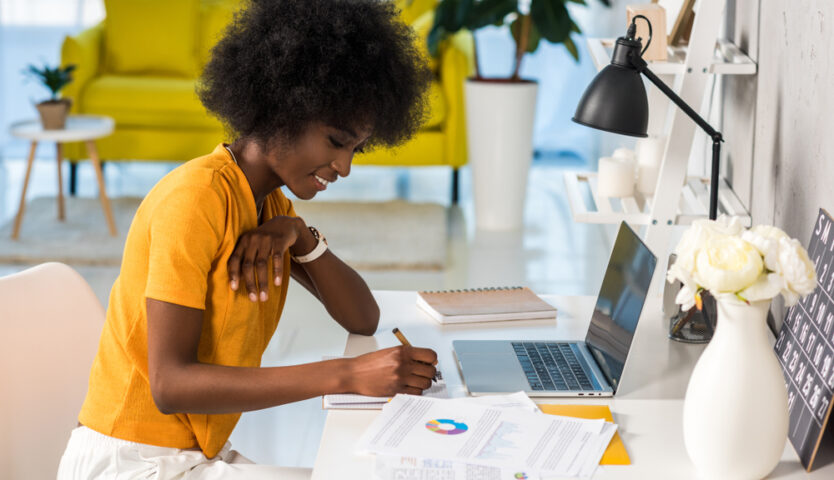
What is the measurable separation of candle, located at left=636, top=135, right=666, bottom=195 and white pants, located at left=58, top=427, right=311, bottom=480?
1.05m

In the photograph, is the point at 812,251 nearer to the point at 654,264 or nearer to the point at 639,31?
the point at 654,264

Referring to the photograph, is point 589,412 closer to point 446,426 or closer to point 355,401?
point 446,426

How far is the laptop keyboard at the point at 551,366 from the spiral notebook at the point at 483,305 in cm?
13

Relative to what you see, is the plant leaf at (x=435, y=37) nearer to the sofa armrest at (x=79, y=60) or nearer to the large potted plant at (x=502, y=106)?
the large potted plant at (x=502, y=106)

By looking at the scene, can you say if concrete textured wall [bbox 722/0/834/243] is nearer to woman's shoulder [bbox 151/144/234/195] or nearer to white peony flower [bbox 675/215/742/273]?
white peony flower [bbox 675/215/742/273]

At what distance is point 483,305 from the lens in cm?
169

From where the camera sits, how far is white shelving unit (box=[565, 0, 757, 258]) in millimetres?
1725

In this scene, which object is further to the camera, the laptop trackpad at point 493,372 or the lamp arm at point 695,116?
the lamp arm at point 695,116

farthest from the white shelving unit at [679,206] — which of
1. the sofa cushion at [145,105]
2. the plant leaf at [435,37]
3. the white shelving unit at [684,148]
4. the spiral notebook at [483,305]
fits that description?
the sofa cushion at [145,105]

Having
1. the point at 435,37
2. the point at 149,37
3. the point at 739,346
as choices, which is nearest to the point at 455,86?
the point at 435,37

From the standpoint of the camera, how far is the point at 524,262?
3881mm

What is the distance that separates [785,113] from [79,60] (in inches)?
150

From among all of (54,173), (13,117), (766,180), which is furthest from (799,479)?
(13,117)

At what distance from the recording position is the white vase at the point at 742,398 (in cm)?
106
